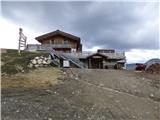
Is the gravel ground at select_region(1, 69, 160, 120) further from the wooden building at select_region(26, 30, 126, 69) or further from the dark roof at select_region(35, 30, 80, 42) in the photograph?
the dark roof at select_region(35, 30, 80, 42)

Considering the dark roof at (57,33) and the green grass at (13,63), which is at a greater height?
the dark roof at (57,33)

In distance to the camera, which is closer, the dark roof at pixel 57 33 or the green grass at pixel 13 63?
the green grass at pixel 13 63

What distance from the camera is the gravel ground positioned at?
841 centimetres

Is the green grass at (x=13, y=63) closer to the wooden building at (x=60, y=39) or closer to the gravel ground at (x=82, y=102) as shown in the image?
the gravel ground at (x=82, y=102)

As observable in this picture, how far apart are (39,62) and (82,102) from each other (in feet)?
25.0

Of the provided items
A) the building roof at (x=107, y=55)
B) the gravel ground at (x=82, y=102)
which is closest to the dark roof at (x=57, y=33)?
the building roof at (x=107, y=55)

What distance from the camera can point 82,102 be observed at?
9539 millimetres

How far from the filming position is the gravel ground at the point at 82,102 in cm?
841

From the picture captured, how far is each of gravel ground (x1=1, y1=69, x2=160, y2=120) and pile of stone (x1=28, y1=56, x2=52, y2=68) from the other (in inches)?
157

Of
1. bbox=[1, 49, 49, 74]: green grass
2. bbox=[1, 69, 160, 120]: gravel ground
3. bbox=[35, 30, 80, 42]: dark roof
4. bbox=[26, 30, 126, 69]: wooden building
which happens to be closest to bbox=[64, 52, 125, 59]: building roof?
bbox=[26, 30, 126, 69]: wooden building

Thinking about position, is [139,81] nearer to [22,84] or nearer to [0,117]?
[22,84]

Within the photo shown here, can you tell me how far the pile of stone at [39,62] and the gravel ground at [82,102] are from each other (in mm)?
3979

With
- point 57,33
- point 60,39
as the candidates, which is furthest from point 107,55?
point 57,33

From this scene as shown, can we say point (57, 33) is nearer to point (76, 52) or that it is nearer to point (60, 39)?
point (60, 39)
